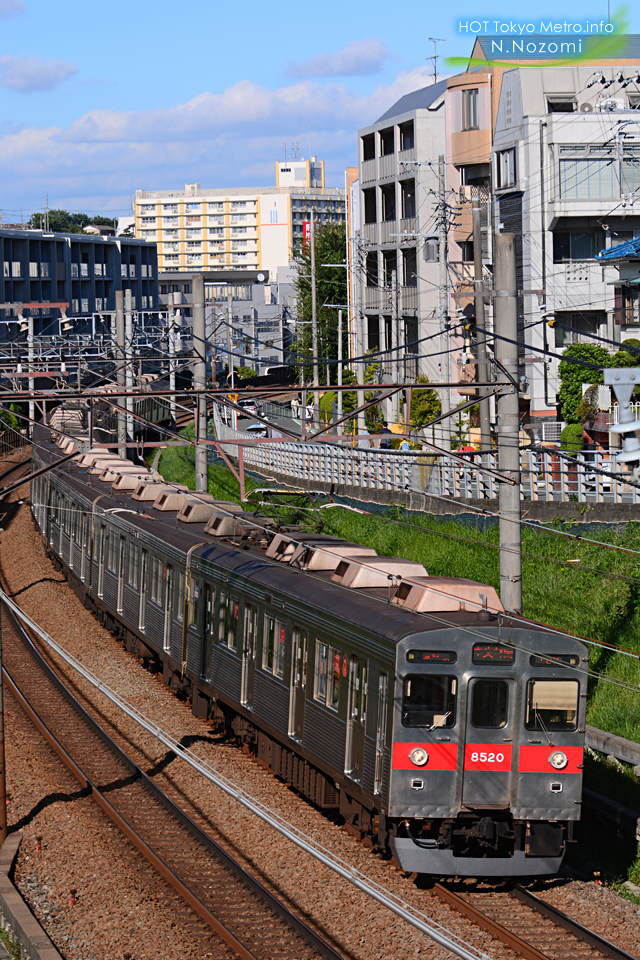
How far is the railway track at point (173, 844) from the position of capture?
8.32 meters

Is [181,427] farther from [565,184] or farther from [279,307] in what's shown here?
[279,307]

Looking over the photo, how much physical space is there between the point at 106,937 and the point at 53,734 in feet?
20.4

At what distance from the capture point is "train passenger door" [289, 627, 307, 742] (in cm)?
1078

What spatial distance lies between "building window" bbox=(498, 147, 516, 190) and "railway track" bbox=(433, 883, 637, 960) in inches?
1012

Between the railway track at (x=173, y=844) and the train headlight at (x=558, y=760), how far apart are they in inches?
92.7

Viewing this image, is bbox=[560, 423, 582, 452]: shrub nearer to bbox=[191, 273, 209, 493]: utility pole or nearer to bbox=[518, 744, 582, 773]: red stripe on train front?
bbox=[191, 273, 209, 493]: utility pole

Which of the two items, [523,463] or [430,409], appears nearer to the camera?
[523,463]

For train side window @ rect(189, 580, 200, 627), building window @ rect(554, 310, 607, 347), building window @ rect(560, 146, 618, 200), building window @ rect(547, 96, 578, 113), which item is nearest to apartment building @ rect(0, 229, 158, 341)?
building window @ rect(547, 96, 578, 113)

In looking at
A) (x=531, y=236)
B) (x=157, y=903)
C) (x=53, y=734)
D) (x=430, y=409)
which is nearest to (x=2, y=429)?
(x=430, y=409)

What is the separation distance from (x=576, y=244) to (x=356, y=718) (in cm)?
2470

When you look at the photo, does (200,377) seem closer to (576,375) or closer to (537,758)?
(537,758)

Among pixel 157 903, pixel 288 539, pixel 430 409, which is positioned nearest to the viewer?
pixel 157 903

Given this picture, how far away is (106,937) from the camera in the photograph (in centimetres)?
842

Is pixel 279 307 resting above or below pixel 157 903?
above
